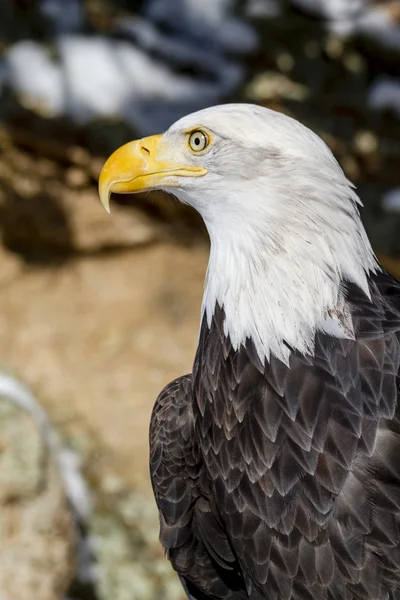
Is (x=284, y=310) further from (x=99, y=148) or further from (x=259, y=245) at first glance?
(x=99, y=148)

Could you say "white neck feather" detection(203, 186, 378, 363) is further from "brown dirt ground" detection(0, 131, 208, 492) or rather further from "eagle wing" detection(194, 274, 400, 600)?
"brown dirt ground" detection(0, 131, 208, 492)

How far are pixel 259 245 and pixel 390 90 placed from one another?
3.36m

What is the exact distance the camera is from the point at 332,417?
199 cm

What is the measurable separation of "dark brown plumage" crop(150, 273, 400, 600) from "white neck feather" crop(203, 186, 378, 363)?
0.04m

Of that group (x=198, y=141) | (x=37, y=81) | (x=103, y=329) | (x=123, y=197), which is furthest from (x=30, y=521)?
(x=198, y=141)

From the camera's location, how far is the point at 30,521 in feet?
14.6

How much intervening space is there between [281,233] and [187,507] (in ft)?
3.19

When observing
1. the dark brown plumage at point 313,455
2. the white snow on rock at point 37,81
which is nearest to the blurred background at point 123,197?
the white snow on rock at point 37,81

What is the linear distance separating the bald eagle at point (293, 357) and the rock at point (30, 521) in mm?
2554

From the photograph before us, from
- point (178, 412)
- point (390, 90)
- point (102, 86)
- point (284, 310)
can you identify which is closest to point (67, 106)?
point (102, 86)

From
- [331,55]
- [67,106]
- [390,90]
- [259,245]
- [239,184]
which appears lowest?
[259,245]

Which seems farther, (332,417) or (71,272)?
(71,272)

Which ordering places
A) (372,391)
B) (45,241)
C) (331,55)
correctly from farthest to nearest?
(45,241), (331,55), (372,391)

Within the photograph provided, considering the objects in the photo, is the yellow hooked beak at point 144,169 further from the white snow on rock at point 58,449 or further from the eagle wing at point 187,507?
the white snow on rock at point 58,449
